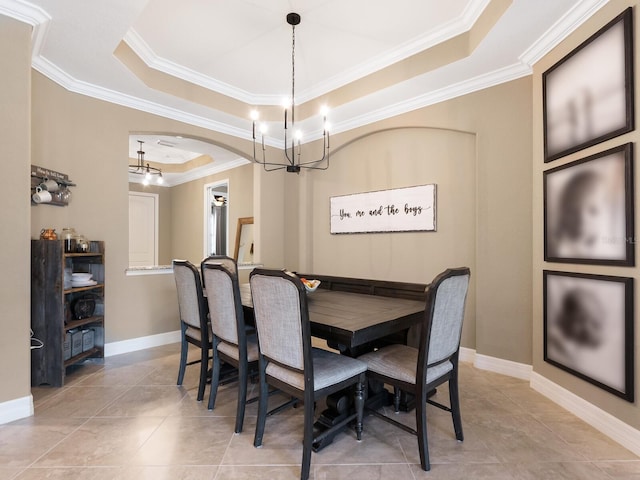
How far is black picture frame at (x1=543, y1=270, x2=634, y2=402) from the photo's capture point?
1.89 metres

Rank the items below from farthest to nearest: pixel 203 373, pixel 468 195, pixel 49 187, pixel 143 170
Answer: pixel 143 170 → pixel 468 195 → pixel 49 187 → pixel 203 373

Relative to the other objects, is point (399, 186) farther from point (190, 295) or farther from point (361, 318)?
point (190, 295)

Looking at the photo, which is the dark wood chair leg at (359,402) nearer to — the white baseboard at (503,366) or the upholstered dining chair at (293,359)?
the upholstered dining chair at (293,359)

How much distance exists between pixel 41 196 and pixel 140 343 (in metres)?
1.73

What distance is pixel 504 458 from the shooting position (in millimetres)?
1749

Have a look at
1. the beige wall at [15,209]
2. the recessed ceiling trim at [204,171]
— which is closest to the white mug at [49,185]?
the beige wall at [15,209]

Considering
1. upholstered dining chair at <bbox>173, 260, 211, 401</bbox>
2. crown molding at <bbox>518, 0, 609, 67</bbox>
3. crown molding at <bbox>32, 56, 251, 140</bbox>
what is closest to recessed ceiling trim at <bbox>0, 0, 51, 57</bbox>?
crown molding at <bbox>32, 56, 251, 140</bbox>

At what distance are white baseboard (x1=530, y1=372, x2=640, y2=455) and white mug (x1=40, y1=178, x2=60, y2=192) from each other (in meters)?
4.22

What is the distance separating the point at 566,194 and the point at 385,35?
1.93 meters

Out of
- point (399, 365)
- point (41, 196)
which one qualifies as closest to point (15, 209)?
point (41, 196)

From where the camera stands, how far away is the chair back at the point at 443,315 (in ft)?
5.29

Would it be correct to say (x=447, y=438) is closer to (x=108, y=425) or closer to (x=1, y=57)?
(x=108, y=425)

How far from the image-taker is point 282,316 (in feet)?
5.36

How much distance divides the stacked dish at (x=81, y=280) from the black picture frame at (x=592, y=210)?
→ 387cm
